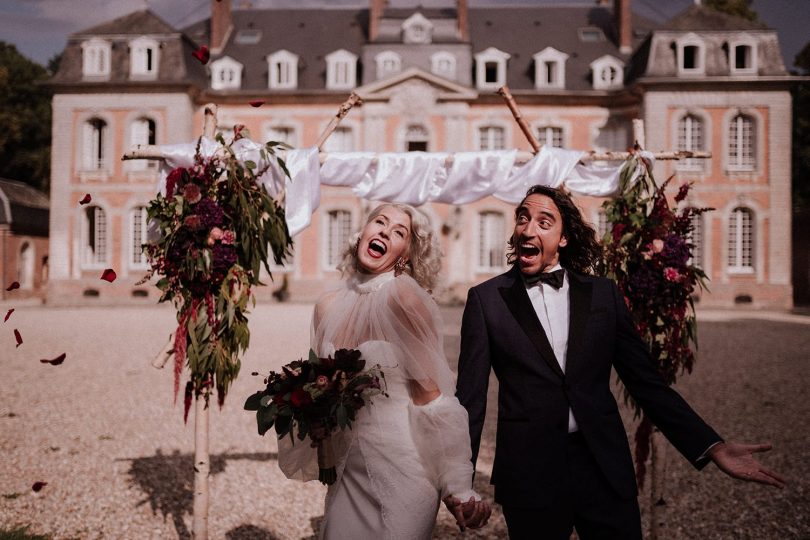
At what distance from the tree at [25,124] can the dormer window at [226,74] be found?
12940mm

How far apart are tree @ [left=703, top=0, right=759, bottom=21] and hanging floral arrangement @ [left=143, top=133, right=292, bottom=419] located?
1263 inches

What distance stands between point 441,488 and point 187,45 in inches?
1037

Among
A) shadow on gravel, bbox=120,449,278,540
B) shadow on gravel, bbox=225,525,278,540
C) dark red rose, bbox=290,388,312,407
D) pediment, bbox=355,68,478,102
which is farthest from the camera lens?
pediment, bbox=355,68,478,102

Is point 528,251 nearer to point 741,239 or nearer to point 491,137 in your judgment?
point 491,137

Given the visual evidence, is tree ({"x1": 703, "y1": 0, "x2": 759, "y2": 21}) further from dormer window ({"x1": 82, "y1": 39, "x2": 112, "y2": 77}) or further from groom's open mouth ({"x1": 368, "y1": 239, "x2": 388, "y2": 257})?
groom's open mouth ({"x1": 368, "y1": 239, "x2": 388, "y2": 257})

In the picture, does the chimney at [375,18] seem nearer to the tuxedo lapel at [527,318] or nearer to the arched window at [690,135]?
the arched window at [690,135]

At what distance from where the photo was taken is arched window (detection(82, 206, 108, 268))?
80.0 feet

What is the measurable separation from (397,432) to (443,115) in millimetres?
Result: 22654

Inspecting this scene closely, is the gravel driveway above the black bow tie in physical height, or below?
below

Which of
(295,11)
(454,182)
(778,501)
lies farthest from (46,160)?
(778,501)

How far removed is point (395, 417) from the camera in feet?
7.71

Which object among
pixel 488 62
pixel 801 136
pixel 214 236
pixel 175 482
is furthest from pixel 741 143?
pixel 214 236

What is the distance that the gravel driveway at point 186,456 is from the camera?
14.2 feet

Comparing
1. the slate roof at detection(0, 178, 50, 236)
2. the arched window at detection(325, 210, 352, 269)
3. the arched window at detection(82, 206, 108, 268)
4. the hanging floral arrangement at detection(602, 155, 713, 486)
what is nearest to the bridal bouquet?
the hanging floral arrangement at detection(602, 155, 713, 486)
